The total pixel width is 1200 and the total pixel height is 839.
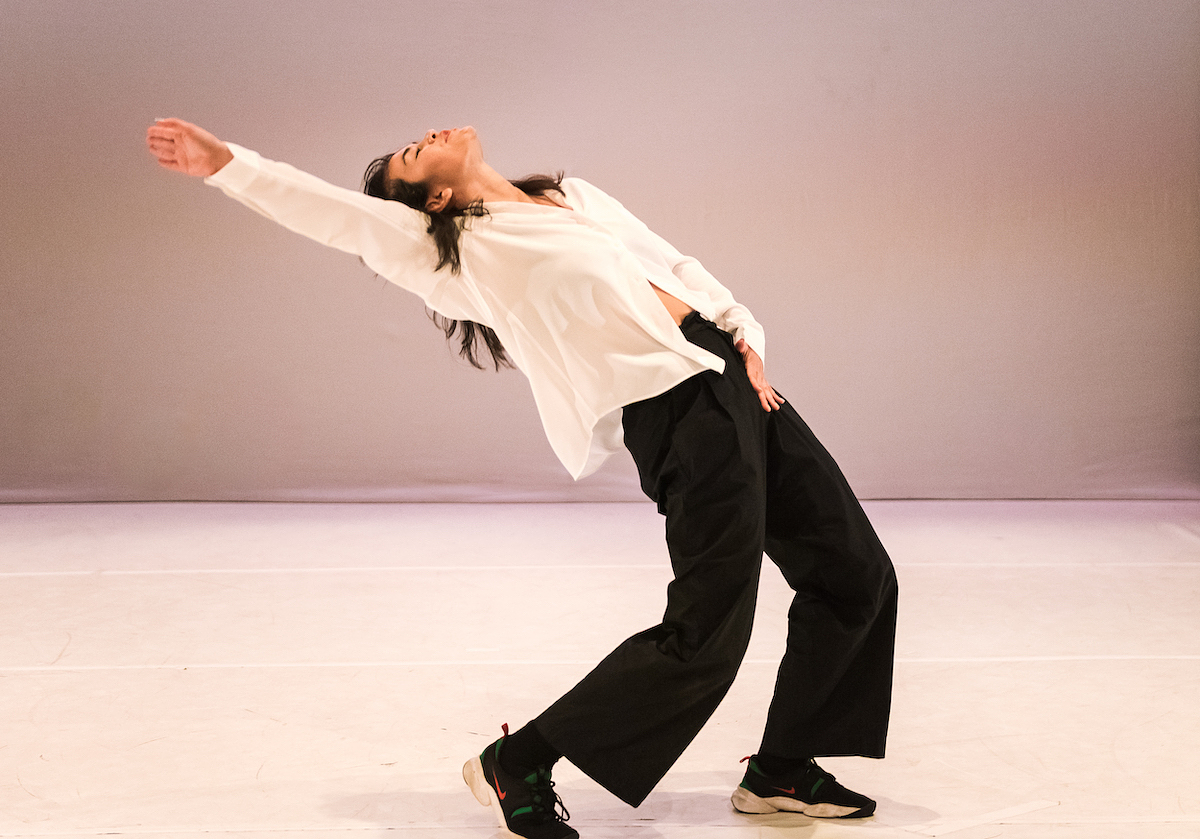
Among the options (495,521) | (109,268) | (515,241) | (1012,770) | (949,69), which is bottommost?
(495,521)

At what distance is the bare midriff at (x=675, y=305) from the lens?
1.55 meters

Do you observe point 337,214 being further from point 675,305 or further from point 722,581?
point 722,581

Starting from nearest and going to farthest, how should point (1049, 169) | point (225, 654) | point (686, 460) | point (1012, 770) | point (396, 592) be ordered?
point (686, 460)
point (1012, 770)
point (225, 654)
point (396, 592)
point (1049, 169)

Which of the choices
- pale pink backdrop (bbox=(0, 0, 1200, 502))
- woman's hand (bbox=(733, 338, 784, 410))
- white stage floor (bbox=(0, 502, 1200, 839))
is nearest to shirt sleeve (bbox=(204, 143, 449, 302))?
woman's hand (bbox=(733, 338, 784, 410))

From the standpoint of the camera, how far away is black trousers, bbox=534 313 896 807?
143cm

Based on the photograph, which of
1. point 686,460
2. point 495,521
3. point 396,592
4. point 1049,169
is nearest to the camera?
point 686,460

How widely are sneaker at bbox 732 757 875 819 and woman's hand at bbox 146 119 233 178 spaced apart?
1185 mm

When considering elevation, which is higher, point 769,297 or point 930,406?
point 769,297

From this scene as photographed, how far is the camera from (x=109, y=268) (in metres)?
4.18

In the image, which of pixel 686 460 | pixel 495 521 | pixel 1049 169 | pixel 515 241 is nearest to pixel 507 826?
pixel 686 460

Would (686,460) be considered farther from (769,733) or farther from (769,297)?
(769,297)

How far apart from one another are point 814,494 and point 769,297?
2.84 meters

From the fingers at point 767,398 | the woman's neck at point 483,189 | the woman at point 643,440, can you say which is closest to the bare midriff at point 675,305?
the woman at point 643,440

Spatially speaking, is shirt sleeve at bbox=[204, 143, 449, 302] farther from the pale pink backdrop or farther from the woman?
the pale pink backdrop
